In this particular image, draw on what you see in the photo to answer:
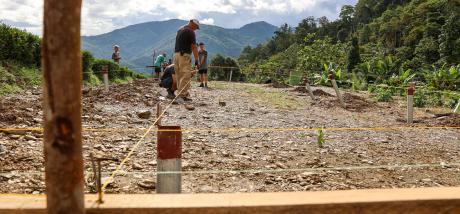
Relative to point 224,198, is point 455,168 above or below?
below

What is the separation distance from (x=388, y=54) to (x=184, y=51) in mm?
41576

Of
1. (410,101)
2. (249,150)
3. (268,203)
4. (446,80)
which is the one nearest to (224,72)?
(446,80)

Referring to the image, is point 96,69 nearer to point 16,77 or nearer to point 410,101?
point 16,77

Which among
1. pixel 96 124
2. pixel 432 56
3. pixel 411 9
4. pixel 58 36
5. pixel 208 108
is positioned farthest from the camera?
pixel 411 9

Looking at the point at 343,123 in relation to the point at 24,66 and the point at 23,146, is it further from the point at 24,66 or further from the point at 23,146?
the point at 24,66

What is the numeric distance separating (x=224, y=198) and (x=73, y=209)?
624mm

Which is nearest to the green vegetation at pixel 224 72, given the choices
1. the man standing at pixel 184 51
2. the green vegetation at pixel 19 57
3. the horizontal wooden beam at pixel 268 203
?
the green vegetation at pixel 19 57

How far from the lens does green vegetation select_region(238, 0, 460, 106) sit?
58.9 ft

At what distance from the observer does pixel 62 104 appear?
1.59 m

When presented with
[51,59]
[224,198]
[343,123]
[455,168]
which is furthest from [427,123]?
[51,59]

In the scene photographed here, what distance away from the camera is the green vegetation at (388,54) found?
17953 millimetres

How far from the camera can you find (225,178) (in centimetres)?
465

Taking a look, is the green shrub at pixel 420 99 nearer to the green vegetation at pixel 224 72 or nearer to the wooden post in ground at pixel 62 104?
the wooden post in ground at pixel 62 104

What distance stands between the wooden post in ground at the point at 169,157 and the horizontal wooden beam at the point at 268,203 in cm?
83
